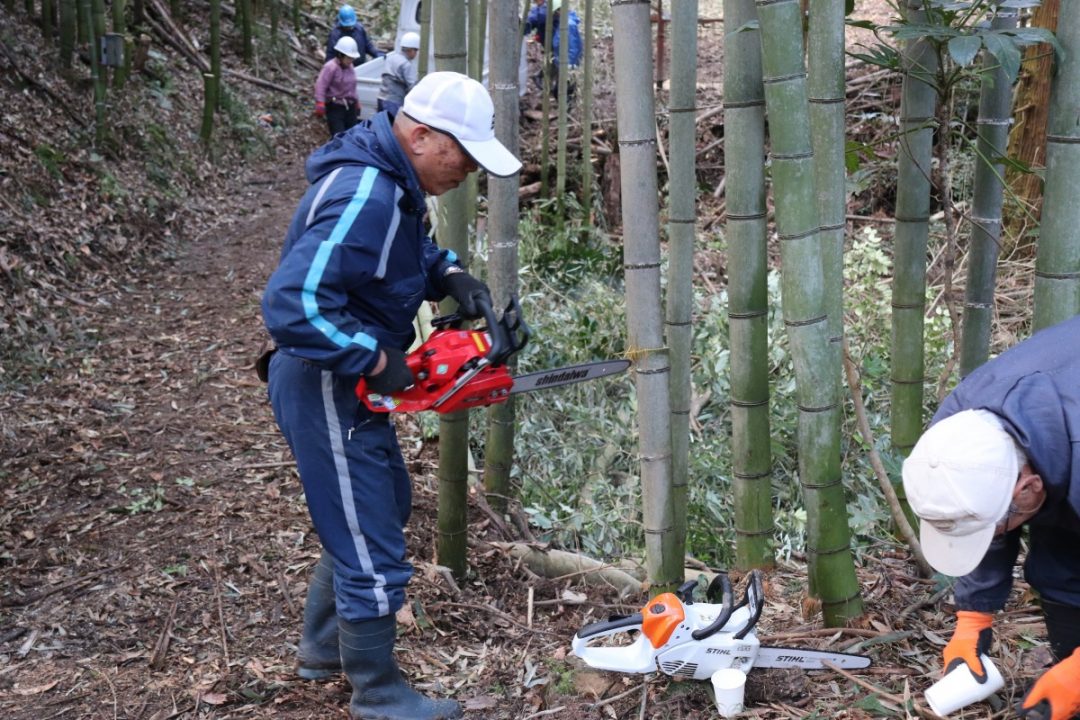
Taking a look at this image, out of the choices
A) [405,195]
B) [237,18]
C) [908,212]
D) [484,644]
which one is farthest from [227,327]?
[237,18]

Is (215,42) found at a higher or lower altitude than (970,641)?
higher

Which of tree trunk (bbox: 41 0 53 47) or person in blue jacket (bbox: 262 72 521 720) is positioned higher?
tree trunk (bbox: 41 0 53 47)

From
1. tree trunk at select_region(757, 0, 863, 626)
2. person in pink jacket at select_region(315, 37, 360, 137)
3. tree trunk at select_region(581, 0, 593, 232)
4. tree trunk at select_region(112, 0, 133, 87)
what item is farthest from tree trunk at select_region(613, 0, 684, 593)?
person in pink jacket at select_region(315, 37, 360, 137)

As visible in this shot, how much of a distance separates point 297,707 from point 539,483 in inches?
74.4

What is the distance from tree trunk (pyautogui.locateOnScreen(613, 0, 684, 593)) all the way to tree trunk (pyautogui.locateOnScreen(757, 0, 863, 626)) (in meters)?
0.33

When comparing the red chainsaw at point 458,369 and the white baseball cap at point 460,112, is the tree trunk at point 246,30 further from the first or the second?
the red chainsaw at point 458,369

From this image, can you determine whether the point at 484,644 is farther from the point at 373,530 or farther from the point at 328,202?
the point at 328,202

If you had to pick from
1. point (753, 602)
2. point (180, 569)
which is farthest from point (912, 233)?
point (180, 569)

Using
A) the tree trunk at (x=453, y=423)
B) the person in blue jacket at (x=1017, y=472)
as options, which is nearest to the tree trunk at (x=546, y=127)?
the tree trunk at (x=453, y=423)

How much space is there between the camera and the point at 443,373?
265 centimetres

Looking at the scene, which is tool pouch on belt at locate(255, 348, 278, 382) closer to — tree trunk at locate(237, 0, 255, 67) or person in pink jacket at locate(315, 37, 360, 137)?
person in pink jacket at locate(315, 37, 360, 137)

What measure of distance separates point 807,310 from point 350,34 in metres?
10.4

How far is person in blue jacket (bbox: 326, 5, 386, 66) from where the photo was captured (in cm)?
1117

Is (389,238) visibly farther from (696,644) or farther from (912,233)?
(912,233)
